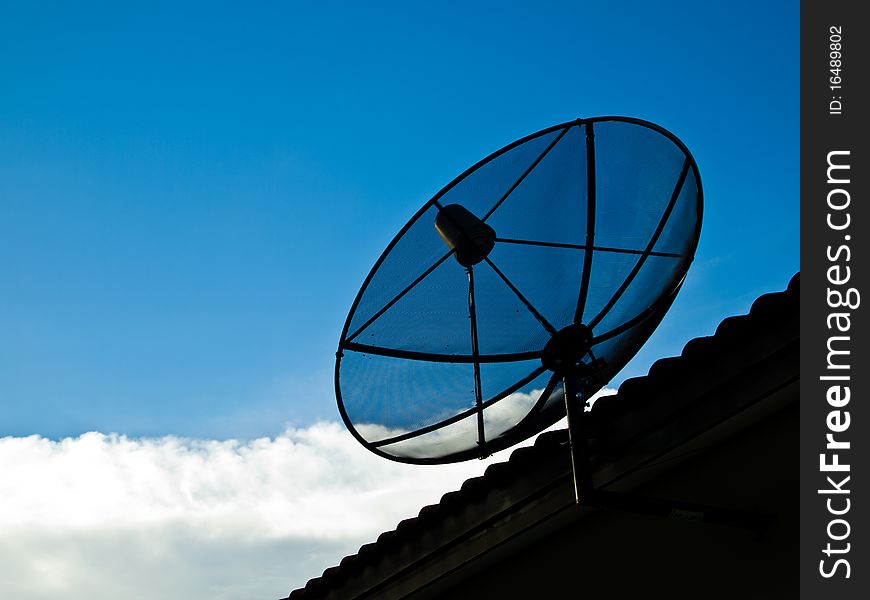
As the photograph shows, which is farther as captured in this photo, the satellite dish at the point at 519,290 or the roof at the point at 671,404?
the satellite dish at the point at 519,290

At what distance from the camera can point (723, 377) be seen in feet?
10.5

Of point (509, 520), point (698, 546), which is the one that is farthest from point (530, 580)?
point (698, 546)

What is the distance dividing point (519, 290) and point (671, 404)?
88cm

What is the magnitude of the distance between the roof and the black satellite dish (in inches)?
6.3

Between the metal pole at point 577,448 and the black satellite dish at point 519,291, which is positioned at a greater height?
the black satellite dish at point 519,291

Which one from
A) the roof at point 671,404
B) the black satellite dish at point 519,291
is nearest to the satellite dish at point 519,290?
the black satellite dish at point 519,291

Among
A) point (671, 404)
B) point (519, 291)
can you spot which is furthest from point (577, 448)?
point (519, 291)

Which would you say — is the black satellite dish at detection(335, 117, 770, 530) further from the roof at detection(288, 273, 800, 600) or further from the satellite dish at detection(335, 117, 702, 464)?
the roof at detection(288, 273, 800, 600)

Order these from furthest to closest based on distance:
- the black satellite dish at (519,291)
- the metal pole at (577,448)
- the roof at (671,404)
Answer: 1. the black satellite dish at (519,291)
2. the roof at (671,404)
3. the metal pole at (577,448)

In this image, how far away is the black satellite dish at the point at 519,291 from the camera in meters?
3.44

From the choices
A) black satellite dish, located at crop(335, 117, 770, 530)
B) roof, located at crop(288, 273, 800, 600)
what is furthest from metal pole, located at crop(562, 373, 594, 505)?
roof, located at crop(288, 273, 800, 600)

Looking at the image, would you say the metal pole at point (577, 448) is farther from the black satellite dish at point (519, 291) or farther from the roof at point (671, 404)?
the roof at point (671, 404)
